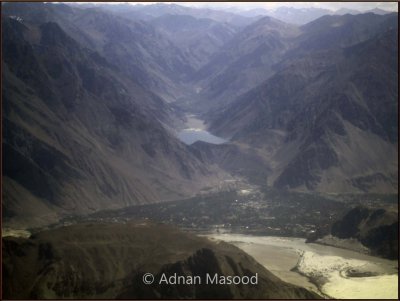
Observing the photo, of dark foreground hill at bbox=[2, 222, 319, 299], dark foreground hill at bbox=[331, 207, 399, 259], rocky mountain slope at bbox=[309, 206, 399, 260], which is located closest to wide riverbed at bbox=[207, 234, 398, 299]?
rocky mountain slope at bbox=[309, 206, 399, 260]

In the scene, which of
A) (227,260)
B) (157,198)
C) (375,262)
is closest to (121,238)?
(227,260)

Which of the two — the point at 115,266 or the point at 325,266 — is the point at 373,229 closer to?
the point at 325,266

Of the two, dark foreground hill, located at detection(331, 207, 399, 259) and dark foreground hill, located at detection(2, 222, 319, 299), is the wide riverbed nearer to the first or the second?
dark foreground hill, located at detection(331, 207, 399, 259)

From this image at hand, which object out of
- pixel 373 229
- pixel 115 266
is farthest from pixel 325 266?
pixel 115 266

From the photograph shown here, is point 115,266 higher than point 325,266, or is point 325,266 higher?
point 115,266

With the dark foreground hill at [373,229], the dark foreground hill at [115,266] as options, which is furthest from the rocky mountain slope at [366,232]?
the dark foreground hill at [115,266]
